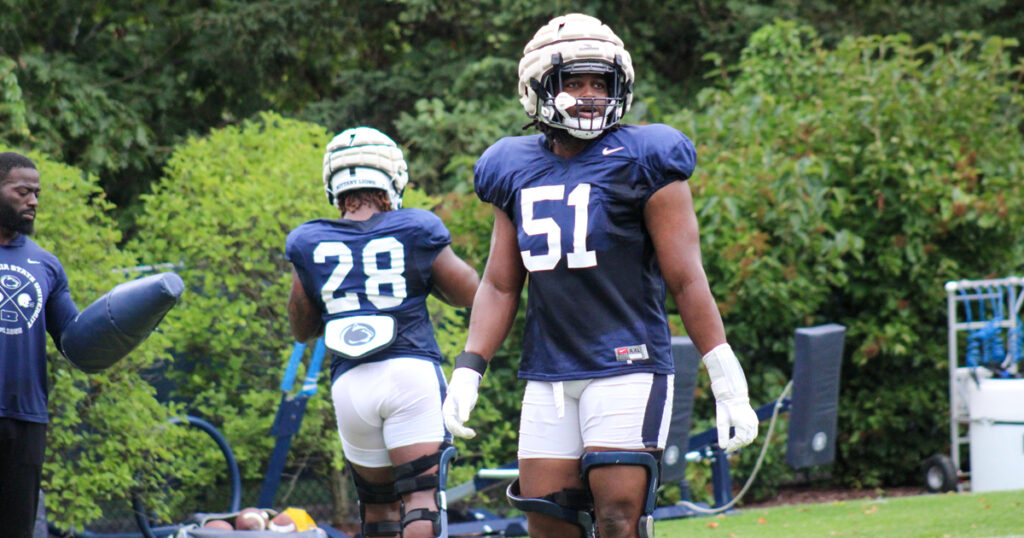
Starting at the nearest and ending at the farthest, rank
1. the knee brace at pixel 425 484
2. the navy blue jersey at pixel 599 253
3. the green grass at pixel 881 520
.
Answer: the navy blue jersey at pixel 599 253 < the knee brace at pixel 425 484 < the green grass at pixel 881 520

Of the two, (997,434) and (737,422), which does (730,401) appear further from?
(997,434)

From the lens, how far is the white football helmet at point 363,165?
479 cm

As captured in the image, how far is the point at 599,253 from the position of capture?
339 cm

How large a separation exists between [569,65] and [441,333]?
156 inches

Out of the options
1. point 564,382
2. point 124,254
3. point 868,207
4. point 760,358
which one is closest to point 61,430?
point 124,254

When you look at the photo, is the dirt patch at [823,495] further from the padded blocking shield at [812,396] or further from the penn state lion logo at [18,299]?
the penn state lion logo at [18,299]

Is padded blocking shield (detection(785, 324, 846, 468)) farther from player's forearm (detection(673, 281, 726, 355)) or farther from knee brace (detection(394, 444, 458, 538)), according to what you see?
player's forearm (detection(673, 281, 726, 355))

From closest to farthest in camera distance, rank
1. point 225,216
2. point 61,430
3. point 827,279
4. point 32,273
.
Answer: point 32,273
point 61,430
point 225,216
point 827,279

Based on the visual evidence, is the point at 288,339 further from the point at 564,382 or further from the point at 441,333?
the point at 564,382

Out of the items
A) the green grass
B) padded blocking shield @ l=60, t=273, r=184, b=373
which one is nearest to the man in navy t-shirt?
padded blocking shield @ l=60, t=273, r=184, b=373

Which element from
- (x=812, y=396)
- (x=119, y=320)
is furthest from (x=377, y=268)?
(x=812, y=396)

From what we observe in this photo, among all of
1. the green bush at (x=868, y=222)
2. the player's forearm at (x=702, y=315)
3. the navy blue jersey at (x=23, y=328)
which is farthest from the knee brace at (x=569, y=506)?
the green bush at (x=868, y=222)

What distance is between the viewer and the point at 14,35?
10602 millimetres

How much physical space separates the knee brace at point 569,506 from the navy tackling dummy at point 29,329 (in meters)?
1.69
